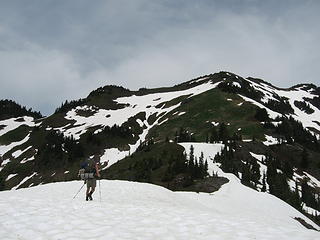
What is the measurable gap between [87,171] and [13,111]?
602 feet

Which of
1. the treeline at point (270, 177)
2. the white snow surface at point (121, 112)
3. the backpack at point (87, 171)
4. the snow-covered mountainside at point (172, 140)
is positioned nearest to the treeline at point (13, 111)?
the snow-covered mountainside at point (172, 140)

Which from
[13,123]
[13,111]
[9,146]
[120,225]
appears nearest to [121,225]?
[120,225]

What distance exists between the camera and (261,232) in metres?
10.5

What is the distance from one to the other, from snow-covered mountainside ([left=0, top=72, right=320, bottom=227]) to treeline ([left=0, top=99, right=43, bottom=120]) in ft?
3.16

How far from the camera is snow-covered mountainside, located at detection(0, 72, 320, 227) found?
50.8m

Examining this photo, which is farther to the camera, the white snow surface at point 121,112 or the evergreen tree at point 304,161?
the white snow surface at point 121,112

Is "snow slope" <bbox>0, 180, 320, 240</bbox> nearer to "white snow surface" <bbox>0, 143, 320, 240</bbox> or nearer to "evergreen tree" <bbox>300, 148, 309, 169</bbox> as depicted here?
"white snow surface" <bbox>0, 143, 320, 240</bbox>

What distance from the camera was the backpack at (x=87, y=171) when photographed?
1830cm

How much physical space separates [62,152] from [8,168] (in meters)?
16.2

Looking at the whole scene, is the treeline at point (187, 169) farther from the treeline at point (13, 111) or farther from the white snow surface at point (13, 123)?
the treeline at point (13, 111)

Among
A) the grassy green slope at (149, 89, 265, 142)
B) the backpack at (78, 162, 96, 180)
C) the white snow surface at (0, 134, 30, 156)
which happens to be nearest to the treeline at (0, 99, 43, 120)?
the white snow surface at (0, 134, 30, 156)

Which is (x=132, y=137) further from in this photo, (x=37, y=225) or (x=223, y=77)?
(x=37, y=225)

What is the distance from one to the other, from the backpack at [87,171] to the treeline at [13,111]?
571 feet

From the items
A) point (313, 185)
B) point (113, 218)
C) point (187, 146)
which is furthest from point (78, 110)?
point (113, 218)
